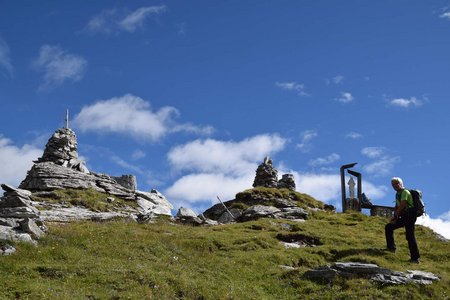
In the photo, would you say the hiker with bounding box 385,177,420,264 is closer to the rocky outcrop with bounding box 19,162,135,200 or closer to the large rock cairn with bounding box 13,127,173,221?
the large rock cairn with bounding box 13,127,173,221

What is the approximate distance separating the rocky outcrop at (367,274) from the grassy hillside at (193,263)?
1.45 feet

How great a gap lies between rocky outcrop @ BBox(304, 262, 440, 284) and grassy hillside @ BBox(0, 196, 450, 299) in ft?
1.45

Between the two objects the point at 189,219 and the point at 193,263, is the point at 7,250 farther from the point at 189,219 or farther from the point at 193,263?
the point at 189,219

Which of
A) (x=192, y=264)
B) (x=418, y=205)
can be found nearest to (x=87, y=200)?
(x=192, y=264)

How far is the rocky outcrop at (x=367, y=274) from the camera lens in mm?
19719

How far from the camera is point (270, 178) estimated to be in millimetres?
57031

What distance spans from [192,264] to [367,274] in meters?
7.08

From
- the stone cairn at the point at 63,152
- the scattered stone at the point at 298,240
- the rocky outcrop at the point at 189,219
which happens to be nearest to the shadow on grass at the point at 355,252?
the scattered stone at the point at 298,240

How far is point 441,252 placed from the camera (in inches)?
1021

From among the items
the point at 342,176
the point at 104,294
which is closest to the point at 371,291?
the point at 104,294

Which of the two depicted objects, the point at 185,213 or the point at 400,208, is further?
the point at 185,213

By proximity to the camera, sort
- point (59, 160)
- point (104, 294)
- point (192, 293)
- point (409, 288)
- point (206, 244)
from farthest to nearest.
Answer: point (59, 160) → point (206, 244) → point (409, 288) → point (192, 293) → point (104, 294)

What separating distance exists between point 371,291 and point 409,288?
65.6 inches

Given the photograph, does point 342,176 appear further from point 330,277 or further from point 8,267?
point 8,267
